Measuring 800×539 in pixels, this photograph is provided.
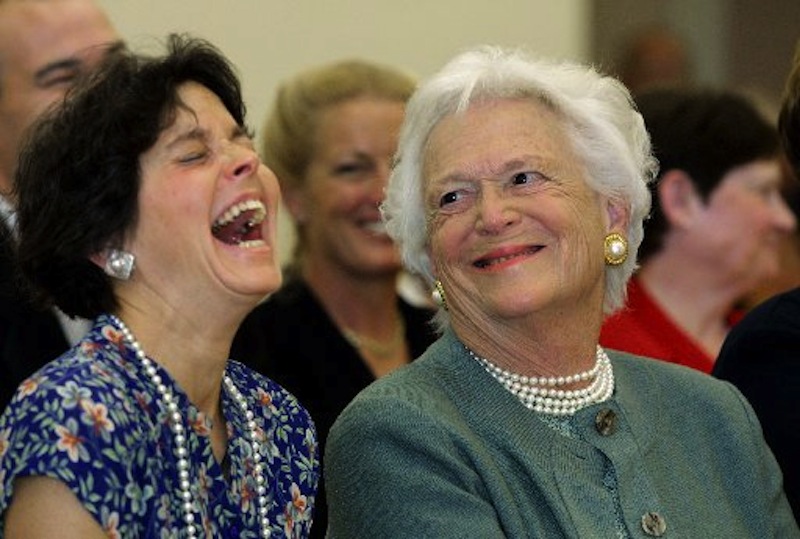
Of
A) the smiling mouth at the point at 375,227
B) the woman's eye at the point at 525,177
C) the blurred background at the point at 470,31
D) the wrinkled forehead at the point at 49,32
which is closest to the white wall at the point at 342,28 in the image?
the blurred background at the point at 470,31

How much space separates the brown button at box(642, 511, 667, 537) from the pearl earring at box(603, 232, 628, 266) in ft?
1.56

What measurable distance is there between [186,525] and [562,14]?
3911mm

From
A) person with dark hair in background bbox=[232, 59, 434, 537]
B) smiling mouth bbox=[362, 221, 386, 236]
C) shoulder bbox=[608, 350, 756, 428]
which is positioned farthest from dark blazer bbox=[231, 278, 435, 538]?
shoulder bbox=[608, 350, 756, 428]

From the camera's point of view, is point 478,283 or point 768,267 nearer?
point 478,283

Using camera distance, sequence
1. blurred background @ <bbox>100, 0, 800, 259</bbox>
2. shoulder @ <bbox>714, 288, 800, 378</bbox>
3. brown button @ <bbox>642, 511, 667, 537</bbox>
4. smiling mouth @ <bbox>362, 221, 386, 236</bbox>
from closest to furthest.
Result: brown button @ <bbox>642, 511, 667, 537</bbox> → shoulder @ <bbox>714, 288, 800, 378</bbox> → smiling mouth @ <bbox>362, 221, 386, 236</bbox> → blurred background @ <bbox>100, 0, 800, 259</bbox>

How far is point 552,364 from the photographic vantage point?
2990mm

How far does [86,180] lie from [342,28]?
2.91 m

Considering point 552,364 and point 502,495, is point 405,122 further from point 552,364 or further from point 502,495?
point 502,495

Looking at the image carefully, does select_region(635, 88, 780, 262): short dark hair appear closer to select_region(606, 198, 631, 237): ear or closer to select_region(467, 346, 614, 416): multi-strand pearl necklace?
select_region(606, 198, 631, 237): ear

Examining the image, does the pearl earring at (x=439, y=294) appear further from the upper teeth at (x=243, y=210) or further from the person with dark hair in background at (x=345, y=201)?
the person with dark hair in background at (x=345, y=201)

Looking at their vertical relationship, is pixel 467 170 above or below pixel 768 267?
above

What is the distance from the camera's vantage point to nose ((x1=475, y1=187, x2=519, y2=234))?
116 inches

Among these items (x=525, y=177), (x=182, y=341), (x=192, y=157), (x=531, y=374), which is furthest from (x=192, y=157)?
(x=531, y=374)

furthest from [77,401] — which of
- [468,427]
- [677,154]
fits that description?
[677,154]
